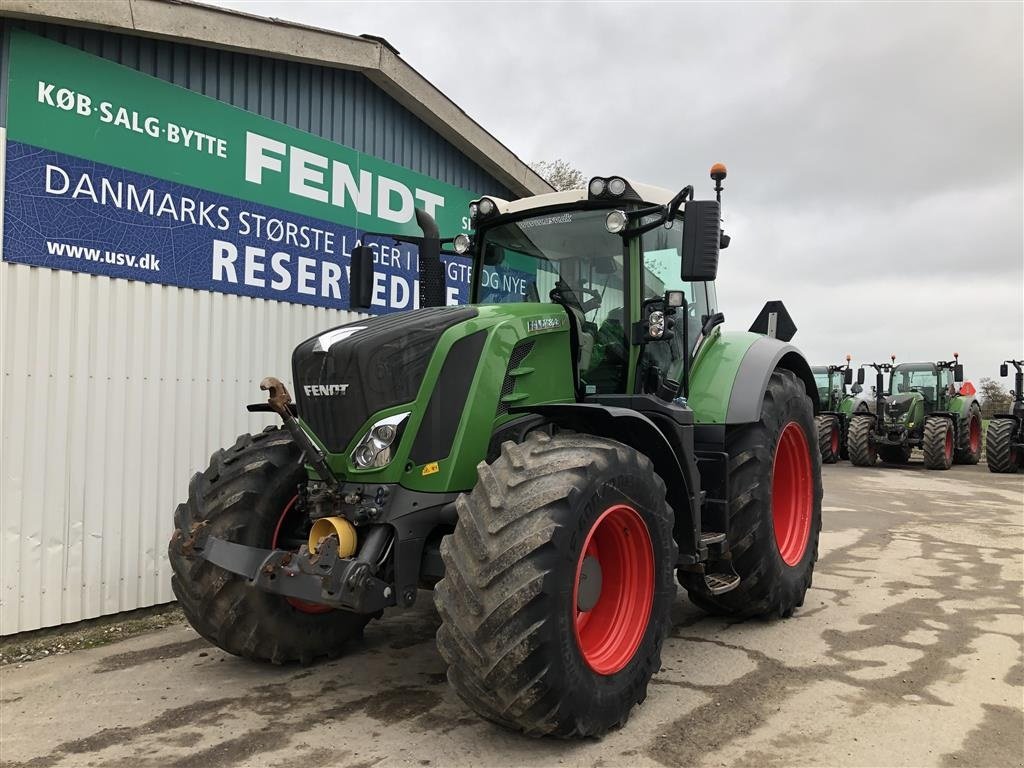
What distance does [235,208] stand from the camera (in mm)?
6082

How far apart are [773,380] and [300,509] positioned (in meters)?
3.25

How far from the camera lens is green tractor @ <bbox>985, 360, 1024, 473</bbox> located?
16.8m

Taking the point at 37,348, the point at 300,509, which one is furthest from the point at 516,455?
the point at 37,348

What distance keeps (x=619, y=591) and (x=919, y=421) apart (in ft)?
57.0

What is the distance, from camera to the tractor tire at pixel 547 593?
298 cm

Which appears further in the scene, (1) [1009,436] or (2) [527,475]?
(1) [1009,436]

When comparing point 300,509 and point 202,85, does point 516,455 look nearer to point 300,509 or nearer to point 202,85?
point 300,509

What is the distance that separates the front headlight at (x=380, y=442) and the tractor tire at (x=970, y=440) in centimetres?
1958

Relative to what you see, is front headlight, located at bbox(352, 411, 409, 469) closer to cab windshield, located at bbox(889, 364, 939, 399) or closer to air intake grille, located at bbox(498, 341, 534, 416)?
air intake grille, located at bbox(498, 341, 534, 416)

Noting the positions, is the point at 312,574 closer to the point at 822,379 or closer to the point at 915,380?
the point at 915,380

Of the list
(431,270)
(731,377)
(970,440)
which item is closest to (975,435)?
(970,440)

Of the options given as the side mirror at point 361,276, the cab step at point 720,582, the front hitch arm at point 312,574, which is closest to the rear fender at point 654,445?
the cab step at point 720,582

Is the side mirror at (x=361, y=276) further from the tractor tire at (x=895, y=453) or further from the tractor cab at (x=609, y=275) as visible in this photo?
the tractor tire at (x=895, y=453)

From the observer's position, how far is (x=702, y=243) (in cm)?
393
